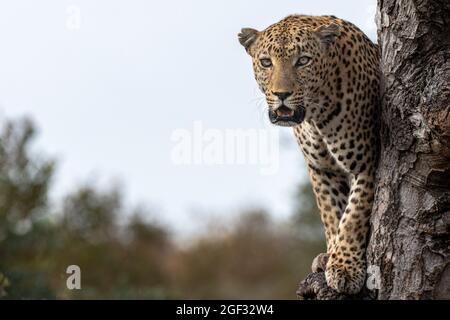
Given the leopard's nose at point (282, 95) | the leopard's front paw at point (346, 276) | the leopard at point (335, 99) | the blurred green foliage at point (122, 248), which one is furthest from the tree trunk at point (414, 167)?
the blurred green foliage at point (122, 248)

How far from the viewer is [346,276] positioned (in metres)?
9.12

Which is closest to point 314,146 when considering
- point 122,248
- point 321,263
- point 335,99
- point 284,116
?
point 335,99

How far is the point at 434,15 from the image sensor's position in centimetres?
875

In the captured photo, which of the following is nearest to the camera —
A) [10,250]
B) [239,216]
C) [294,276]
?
[10,250]

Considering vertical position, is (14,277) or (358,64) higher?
(358,64)

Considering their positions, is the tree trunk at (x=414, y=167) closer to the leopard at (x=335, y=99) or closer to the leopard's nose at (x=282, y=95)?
the leopard at (x=335, y=99)

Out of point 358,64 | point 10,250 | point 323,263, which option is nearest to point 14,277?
point 10,250

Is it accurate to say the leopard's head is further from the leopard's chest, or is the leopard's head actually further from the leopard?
the leopard's chest

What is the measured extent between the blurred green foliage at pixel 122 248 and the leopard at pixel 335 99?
4.74 meters

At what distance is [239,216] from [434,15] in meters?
35.8

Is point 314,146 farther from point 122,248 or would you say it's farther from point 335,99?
point 122,248

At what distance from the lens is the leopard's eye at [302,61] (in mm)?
9305

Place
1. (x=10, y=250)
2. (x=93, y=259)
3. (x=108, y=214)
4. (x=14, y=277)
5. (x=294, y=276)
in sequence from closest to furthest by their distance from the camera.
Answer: (x=14, y=277)
(x=10, y=250)
(x=93, y=259)
(x=108, y=214)
(x=294, y=276)

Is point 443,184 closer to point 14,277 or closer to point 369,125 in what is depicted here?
point 369,125
